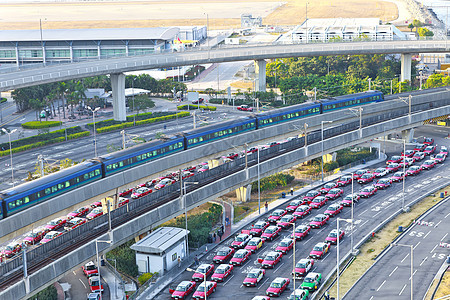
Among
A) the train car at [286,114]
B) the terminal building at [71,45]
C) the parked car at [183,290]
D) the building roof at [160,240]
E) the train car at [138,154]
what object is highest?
the terminal building at [71,45]

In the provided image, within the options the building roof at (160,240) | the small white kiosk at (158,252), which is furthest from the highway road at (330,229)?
the building roof at (160,240)

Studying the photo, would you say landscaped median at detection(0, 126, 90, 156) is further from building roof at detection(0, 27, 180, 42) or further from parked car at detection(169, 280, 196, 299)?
parked car at detection(169, 280, 196, 299)

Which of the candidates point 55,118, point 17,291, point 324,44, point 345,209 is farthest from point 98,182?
point 324,44

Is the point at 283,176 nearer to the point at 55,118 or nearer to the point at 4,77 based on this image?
the point at 4,77

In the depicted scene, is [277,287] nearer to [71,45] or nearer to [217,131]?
[217,131]

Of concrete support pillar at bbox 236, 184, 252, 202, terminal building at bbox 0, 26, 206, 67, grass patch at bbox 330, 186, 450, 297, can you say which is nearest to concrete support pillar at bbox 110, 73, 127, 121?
terminal building at bbox 0, 26, 206, 67

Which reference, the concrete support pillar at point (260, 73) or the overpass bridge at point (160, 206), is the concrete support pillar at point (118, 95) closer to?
the concrete support pillar at point (260, 73)

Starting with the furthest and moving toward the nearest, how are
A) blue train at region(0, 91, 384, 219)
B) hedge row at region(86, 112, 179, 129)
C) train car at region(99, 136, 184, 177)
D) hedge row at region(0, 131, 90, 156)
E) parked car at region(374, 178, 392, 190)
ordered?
hedge row at region(86, 112, 179, 129) → hedge row at region(0, 131, 90, 156) → parked car at region(374, 178, 392, 190) → train car at region(99, 136, 184, 177) → blue train at region(0, 91, 384, 219)
